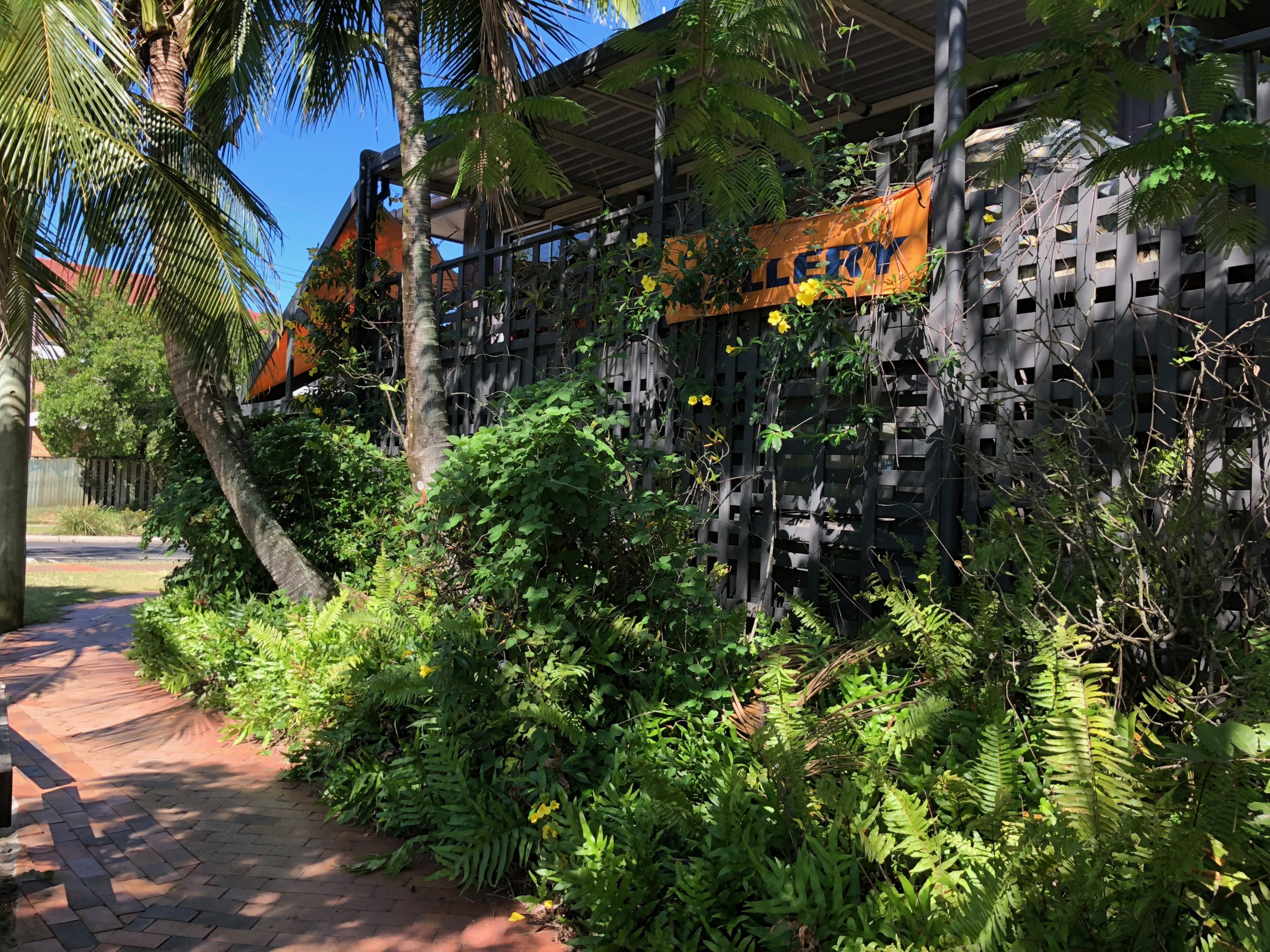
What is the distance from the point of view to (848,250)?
5.35 meters

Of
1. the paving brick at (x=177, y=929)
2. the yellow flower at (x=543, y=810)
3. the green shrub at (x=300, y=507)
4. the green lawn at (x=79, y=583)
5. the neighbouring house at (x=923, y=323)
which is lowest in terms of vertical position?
the paving brick at (x=177, y=929)

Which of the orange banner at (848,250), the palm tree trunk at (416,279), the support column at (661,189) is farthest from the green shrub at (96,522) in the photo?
the orange banner at (848,250)

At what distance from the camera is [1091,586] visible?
11.9 ft

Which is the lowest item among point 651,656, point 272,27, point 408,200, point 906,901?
point 906,901

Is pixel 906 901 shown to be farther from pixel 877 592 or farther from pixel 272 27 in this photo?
pixel 272 27

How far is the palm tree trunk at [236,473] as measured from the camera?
7.08 m

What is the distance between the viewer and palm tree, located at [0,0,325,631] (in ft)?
19.1

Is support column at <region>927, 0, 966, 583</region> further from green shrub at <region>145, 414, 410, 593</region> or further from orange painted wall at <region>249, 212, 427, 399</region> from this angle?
orange painted wall at <region>249, 212, 427, 399</region>

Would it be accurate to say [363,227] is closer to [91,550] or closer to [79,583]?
[79,583]

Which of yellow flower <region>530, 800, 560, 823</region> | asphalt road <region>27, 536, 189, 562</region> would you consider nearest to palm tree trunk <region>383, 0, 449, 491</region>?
yellow flower <region>530, 800, 560, 823</region>

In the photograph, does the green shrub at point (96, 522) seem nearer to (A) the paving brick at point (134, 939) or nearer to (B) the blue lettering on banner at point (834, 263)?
(B) the blue lettering on banner at point (834, 263)

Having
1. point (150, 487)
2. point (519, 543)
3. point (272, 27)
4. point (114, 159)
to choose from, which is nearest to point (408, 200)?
point (114, 159)

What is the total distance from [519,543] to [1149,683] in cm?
254

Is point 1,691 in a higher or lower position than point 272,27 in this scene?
lower
